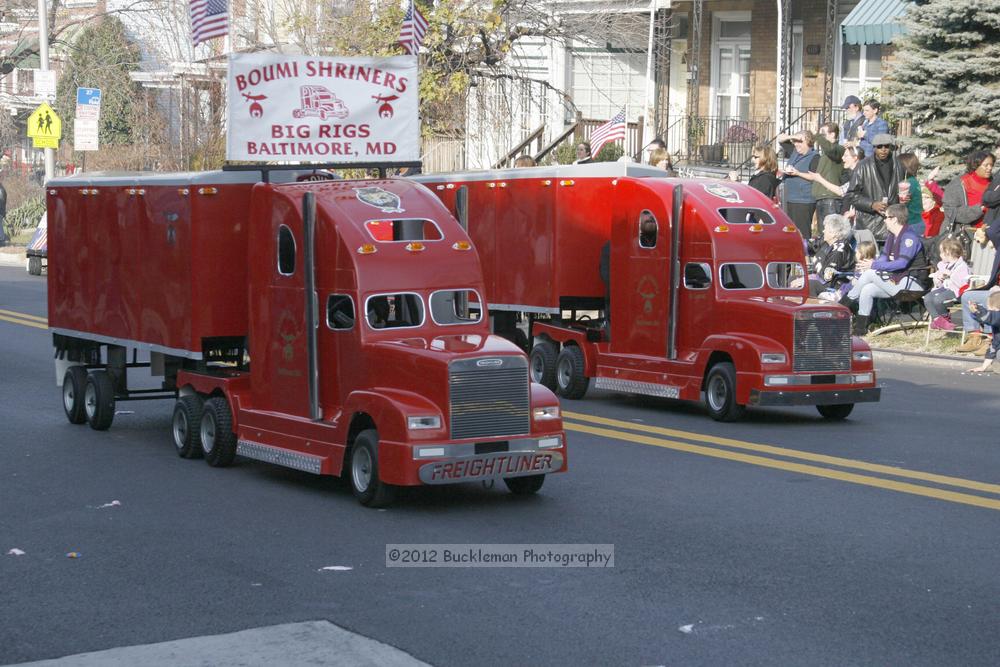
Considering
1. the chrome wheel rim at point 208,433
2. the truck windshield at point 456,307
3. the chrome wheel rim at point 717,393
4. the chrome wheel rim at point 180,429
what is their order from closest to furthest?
the truck windshield at point 456,307
the chrome wheel rim at point 208,433
the chrome wheel rim at point 180,429
the chrome wheel rim at point 717,393

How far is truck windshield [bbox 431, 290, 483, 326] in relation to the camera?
1162 cm

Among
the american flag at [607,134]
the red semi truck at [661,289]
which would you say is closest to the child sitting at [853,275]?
the red semi truck at [661,289]

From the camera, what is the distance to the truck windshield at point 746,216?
15938mm

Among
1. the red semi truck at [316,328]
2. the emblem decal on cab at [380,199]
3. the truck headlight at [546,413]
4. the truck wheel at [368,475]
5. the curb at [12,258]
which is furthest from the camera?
the curb at [12,258]

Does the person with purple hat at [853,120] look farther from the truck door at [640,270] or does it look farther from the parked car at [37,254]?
the parked car at [37,254]

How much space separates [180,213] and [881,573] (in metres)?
7.02

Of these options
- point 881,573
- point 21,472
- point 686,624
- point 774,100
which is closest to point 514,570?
point 686,624

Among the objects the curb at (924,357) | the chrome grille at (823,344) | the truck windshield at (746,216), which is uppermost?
the truck windshield at (746,216)

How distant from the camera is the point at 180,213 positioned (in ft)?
43.3

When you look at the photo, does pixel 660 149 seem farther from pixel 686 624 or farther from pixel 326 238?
pixel 686 624

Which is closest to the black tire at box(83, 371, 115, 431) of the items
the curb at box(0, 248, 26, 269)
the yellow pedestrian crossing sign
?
the curb at box(0, 248, 26, 269)

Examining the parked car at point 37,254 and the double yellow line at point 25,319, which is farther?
the parked car at point 37,254

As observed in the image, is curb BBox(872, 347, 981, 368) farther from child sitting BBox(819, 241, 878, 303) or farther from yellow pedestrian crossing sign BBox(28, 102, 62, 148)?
yellow pedestrian crossing sign BBox(28, 102, 62, 148)

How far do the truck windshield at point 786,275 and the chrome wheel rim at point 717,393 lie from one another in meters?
1.27
